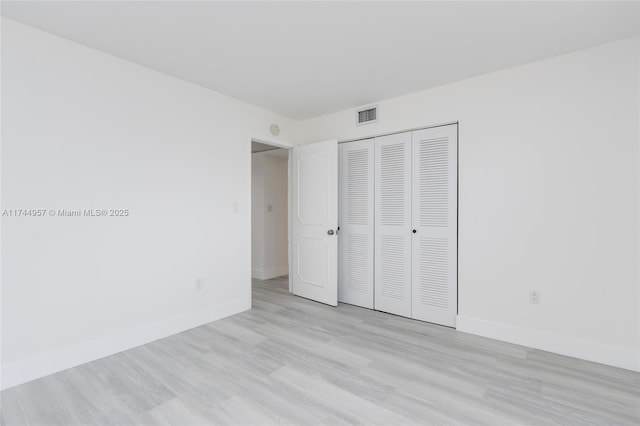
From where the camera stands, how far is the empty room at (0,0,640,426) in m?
1.97

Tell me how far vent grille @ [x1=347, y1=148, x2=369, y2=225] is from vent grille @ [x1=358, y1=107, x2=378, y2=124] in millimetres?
343

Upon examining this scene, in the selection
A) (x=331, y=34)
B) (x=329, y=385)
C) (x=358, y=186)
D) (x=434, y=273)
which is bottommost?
(x=329, y=385)

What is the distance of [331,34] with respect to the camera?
7.36 ft

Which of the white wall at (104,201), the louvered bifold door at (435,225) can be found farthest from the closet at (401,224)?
the white wall at (104,201)

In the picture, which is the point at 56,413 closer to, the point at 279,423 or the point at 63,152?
the point at 279,423

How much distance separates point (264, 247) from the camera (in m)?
5.32

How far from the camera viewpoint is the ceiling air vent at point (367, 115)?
3609mm

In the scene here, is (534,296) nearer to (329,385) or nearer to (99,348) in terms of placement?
(329,385)

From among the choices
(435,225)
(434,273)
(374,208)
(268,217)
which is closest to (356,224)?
(374,208)

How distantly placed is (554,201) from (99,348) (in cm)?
392

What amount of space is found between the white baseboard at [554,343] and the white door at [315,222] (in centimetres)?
158

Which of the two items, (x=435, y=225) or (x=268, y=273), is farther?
(x=268, y=273)

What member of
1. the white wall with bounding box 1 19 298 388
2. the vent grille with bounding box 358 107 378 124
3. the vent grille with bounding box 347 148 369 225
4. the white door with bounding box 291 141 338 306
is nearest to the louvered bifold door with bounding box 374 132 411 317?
the vent grille with bounding box 347 148 369 225

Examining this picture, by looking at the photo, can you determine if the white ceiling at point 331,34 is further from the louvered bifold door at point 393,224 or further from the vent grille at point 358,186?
the vent grille at point 358,186
